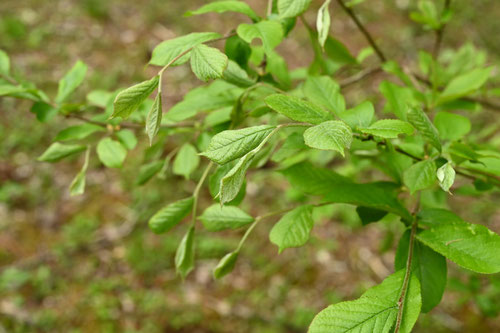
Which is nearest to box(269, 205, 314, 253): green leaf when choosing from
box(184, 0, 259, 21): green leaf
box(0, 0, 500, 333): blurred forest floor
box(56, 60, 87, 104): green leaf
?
box(184, 0, 259, 21): green leaf

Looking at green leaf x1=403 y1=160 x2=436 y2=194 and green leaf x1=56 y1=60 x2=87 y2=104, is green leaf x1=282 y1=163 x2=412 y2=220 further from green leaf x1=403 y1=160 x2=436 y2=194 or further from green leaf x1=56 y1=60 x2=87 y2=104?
green leaf x1=56 y1=60 x2=87 y2=104

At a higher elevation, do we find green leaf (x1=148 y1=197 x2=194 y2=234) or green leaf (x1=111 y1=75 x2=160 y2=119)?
green leaf (x1=111 y1=75 x2=160 y2=119)

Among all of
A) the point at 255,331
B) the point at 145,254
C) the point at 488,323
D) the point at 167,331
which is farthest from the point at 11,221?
the point at 488,323

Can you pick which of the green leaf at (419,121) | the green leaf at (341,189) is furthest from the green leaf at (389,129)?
the green leaf at (341,189)

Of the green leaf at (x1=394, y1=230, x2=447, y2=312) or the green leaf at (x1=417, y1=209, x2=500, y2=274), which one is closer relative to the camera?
the green leaf at (x1=417, y1=209, x2=500, y2=274)

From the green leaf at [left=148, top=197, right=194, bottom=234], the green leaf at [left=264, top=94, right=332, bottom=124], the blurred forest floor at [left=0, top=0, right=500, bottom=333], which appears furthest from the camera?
the blurred forest floor at [left=0, top=0, right=500, bottom=333]

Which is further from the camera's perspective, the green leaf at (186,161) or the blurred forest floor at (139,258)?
the blurred forest floor at (139,258)

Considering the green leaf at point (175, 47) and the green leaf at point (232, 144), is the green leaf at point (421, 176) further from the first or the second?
the green leaf at point (175, 47)
